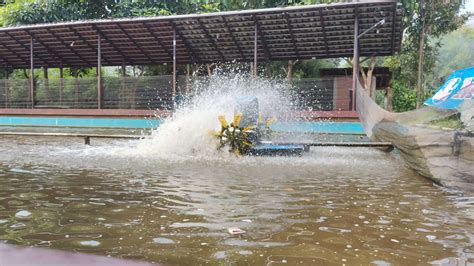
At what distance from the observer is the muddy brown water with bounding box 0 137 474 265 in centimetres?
306

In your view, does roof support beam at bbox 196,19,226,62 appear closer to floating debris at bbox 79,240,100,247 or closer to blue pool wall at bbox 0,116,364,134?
blue pool wall at bbox 0,116,364,134

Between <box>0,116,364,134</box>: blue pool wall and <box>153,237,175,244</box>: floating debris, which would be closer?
<box>153,237,175,244</box>: floating debris

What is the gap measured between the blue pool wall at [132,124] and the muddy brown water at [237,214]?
6113 mm

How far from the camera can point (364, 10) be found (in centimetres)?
1252

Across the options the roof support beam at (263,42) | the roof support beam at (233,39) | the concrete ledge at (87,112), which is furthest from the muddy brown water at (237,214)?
the concrete ledge at (87,112)

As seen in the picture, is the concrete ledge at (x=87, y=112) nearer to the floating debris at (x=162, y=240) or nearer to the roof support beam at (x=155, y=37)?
the roof support beam at (x=155, y=37)

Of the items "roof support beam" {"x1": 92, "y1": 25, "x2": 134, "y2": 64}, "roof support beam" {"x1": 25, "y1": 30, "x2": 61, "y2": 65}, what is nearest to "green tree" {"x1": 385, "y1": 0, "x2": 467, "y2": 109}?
"roof support beam" {"x1": 92, "y1": 25, "x2": 134, "y2": 64}

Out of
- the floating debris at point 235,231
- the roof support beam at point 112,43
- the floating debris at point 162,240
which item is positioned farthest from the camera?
the roof support beam at point 112,43

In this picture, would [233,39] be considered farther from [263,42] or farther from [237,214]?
[237,214]

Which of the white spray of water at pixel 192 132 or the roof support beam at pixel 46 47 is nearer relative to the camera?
the white spray of water at pixel 192 132

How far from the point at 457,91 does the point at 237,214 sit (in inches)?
172

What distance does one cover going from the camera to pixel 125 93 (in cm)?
1619

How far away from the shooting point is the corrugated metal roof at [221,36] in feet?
42.9

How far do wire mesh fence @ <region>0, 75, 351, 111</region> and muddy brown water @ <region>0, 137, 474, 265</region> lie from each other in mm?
7281
